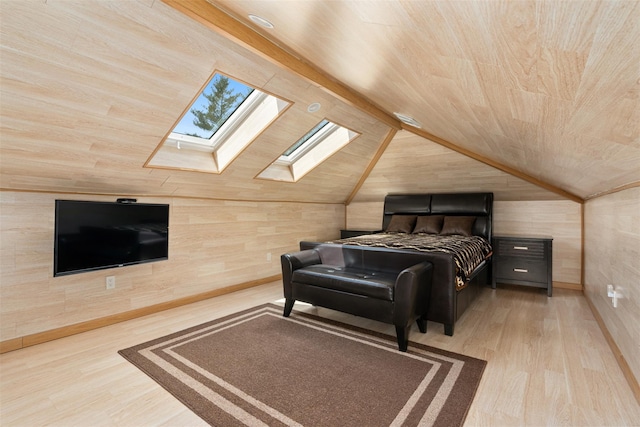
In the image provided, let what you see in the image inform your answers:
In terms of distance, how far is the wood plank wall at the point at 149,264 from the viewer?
246 centimetres

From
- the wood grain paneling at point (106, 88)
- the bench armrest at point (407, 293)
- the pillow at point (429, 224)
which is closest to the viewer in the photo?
the wood grain paneling at point (106, 88)

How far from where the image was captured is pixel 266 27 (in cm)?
190

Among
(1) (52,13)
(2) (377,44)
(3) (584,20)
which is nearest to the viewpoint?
(3) (584,20)

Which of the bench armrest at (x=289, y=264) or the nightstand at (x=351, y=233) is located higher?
the nightstand at (x=351, y=233)

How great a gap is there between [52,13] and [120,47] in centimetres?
32

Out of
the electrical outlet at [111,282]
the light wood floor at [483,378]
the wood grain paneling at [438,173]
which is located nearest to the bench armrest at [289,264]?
the light wood floor at [483,378]

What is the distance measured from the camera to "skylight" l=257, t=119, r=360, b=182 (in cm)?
420

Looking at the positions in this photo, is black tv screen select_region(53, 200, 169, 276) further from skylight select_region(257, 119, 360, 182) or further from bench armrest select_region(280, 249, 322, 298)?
skylight select_region(257, 119, 360, 182)

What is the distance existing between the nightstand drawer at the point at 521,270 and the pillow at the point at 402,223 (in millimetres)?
1293

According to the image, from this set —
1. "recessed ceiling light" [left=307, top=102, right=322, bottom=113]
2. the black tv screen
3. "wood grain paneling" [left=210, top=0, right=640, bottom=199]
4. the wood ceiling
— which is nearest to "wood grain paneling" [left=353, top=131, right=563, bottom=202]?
the wood ceiling

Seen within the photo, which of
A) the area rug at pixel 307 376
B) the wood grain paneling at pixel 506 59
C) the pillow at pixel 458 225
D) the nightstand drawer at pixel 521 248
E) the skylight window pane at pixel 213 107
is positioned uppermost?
the skylight window pane at pixel 213 107

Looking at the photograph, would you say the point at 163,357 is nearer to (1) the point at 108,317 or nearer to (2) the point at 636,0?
(1) the point at 108,317

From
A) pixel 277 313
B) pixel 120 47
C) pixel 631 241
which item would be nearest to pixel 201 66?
pixel 120 47

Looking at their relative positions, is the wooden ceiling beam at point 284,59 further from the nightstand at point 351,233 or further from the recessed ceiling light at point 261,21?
the nightstand at point 351,233
